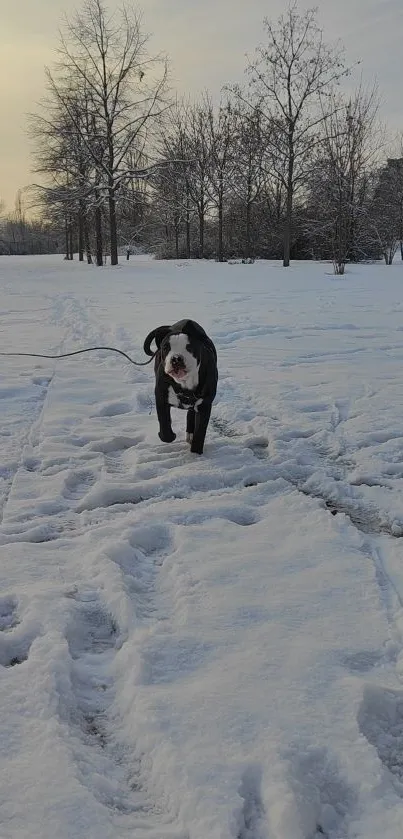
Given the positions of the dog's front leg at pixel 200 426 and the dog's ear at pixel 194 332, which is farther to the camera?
the dog's front leg at pixel 200 426

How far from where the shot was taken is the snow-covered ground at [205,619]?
1.62m

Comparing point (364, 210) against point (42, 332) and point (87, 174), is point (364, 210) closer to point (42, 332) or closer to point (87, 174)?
point (87, 174)

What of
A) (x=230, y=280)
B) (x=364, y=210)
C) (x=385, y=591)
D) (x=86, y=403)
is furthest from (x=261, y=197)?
(x=385, y=591)

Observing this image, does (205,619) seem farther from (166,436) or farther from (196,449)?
(166,436)

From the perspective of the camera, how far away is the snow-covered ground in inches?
63.9

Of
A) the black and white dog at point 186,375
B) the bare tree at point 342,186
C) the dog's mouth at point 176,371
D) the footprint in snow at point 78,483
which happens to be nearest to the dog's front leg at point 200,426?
the black and white dog at point 186,375

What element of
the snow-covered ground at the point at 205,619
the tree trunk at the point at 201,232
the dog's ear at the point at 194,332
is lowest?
the snow-covered ground at the point at 205,619

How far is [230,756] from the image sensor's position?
172 cm

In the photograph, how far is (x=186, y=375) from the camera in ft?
13.1

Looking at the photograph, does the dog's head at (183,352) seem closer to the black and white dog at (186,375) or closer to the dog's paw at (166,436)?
the black and white dog at (186,375)

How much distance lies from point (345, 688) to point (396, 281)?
17.4 meters

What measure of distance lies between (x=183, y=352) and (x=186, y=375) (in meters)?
0.15

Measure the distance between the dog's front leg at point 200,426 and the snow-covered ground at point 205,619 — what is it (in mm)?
96

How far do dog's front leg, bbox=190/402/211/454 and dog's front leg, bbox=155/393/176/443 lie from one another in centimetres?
18
